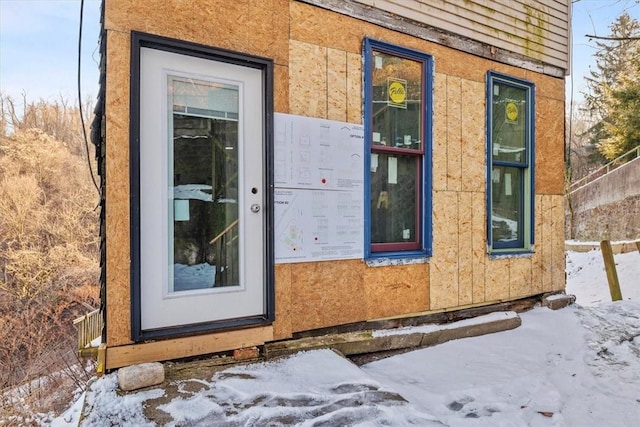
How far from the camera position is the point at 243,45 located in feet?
9.24

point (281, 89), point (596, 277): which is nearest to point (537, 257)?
point (281, 89)

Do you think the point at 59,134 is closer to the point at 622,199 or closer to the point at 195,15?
the point at 195,15

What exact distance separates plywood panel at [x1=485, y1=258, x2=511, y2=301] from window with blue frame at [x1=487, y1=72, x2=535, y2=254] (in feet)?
0.45

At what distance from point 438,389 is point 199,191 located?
7.08ft

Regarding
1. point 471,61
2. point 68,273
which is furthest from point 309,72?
point 68,273

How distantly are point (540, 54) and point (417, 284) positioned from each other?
128 inches

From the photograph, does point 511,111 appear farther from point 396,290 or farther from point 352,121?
point 396,290

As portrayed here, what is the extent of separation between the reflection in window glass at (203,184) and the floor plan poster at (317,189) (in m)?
0.33

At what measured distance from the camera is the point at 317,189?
3156 millimetres

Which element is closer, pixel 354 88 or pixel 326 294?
pixel 326 294

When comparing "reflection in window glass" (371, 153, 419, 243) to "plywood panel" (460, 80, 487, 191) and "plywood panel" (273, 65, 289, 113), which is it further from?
"plywood panel" (273, 65, 289, 113)

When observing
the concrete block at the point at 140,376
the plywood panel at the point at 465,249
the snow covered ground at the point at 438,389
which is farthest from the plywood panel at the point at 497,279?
the concrete block at the point at 140,376

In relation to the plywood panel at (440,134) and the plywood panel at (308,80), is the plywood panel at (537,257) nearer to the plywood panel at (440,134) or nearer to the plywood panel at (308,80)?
the plywood panel at (440,134)

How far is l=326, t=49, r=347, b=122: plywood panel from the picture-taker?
3.23m
